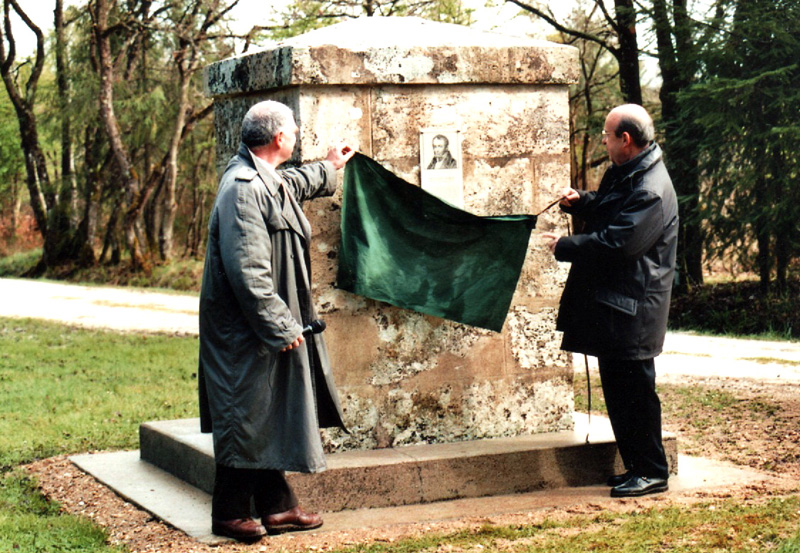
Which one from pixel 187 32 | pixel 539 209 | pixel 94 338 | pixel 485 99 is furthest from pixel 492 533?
pixel 187 32

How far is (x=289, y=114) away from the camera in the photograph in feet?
16.6

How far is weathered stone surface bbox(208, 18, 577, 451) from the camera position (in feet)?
19.0

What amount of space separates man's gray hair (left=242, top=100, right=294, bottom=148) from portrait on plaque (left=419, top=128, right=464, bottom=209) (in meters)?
1.15

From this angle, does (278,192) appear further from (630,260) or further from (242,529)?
(630,260)

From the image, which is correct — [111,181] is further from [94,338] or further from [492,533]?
[492,533]

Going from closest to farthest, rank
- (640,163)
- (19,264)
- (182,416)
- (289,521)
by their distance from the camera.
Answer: (289,521)
(640,163)
(182,416)
(19,264)

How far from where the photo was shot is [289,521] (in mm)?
5145

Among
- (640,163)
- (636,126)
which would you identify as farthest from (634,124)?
(640,163)

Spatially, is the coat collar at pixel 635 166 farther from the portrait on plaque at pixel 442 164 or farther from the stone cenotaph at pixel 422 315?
the portrait on plaque at pixel 442 164

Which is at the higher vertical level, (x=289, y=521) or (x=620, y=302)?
(x=620, y=302)

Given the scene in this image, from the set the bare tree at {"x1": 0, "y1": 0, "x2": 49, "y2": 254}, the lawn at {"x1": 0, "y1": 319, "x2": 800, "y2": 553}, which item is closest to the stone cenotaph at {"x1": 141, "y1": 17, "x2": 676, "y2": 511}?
the lawn at {"x1": 0, "y1": 319, "x2": 800, "y2": 553}

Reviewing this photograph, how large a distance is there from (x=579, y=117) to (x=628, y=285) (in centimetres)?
1678

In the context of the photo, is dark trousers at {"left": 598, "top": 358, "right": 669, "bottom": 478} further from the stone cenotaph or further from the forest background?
the forest background

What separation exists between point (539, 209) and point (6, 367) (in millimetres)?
7274
